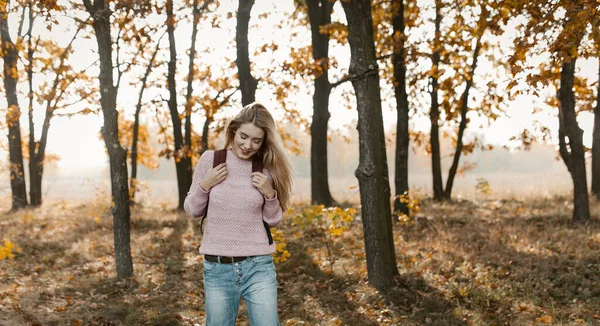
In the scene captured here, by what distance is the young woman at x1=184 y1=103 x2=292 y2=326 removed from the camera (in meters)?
3.50

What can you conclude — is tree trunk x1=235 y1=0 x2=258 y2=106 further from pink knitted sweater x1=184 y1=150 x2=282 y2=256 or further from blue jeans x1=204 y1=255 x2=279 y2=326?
blue jeans x1=204 y1=255 x2=279 y2=326

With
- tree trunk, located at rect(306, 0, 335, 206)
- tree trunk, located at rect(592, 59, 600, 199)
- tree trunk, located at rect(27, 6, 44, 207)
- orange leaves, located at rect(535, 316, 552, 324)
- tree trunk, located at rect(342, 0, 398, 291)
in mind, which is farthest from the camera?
tree trunk, located at rect(27, 6, 44, 207)

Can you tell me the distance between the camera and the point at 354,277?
8.19m

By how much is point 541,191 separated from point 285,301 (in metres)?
13.3

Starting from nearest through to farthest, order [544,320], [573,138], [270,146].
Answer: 1. [270,146]
2. [544,320]
3. [573,138]

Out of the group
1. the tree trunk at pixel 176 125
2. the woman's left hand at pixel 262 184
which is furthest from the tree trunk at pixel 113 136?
the tree trunk at pixel 176 125

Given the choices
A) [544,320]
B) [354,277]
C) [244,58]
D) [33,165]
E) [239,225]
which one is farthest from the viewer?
[33,165]

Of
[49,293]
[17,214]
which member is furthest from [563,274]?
[17,214]

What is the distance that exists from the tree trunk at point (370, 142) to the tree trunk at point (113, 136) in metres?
4.02

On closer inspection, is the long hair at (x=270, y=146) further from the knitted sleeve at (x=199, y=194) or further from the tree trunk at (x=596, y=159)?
the tree trunk at (x=596, y=159)

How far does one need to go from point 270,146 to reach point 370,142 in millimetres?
3698

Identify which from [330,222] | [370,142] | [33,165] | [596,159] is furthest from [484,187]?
[33,165]

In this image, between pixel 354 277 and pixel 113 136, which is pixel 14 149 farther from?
pixel 354 277

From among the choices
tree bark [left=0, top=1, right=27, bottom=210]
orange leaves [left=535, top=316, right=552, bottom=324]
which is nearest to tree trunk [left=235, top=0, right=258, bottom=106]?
orange leaves [left=535, top=316, right=552, bottom=324]
